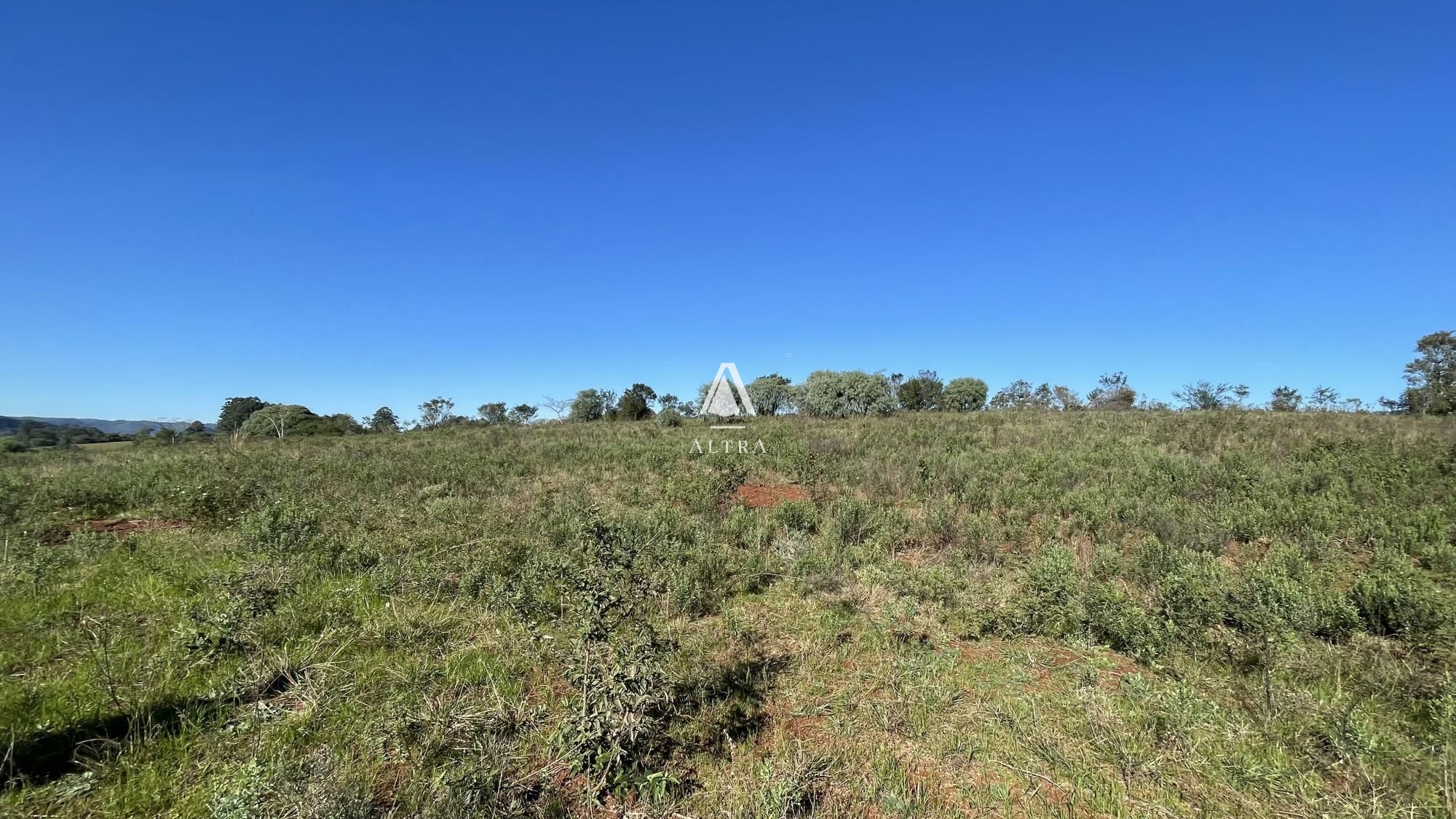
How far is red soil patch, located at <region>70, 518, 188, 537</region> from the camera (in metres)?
6.57

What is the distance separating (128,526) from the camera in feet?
22.7

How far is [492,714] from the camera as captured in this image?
2.87 metres

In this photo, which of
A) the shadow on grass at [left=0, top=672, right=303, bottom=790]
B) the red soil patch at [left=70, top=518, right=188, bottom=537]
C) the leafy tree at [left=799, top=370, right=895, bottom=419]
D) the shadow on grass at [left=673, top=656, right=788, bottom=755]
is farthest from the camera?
the leafy tree at [left=799, top=370, right=895, bottom=419]

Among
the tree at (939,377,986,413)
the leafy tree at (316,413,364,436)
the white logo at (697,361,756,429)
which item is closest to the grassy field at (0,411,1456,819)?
the white logo at (697,361,756,429)

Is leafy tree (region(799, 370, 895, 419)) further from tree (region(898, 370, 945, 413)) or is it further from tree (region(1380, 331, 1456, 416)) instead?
tree (region(1380, 331, 1456, 416))

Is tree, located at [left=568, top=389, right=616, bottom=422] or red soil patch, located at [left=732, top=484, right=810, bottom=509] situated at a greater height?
tree, located at [left=568, top=389, right=616, bottom=422]

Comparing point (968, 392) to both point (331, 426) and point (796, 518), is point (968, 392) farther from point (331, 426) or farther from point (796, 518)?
point (331, 426)

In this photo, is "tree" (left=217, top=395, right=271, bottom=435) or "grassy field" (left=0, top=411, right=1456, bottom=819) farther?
"tree" (left=217, top=395, right=271, bottom=435)

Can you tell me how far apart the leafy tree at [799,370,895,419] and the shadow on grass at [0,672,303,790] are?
32103mm

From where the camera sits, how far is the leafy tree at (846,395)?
35688 millimetres

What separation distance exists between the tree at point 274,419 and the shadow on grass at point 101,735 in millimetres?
33645

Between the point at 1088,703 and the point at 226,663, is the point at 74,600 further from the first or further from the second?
the point at 1088,703

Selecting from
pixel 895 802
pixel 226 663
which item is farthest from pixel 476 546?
pixel 895 802

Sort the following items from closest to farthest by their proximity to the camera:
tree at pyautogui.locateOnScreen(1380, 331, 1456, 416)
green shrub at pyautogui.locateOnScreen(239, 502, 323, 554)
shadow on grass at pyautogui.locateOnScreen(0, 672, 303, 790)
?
shadow on grass at pyautogui.locateOnScreen(0, 672, 303, 790)
green shrub at pyautogui.locateOnScreen(239, 502, 323, 554)
tree at pyautogui.locateOnScreen(1380, 331, 1456, 416)
